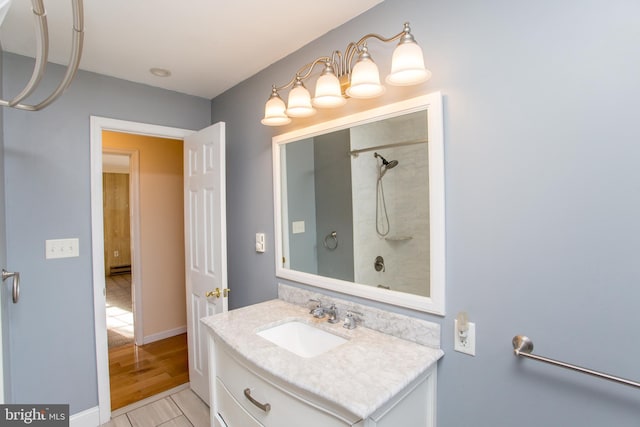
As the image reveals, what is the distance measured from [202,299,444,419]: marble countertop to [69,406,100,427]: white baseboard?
1297 millimetres

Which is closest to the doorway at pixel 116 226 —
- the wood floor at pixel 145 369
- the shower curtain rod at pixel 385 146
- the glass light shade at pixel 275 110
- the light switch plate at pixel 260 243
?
the wood floor at pixel 145 369

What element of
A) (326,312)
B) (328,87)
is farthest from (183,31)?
(326,312)

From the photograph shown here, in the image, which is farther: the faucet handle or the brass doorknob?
the brass doorknob

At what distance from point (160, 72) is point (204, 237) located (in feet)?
3.89

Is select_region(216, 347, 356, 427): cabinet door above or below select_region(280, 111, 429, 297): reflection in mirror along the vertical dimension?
below

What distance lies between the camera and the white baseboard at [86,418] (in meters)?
1.96

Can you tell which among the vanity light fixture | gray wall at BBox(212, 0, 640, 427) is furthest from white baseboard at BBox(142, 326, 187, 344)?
gray wall at BBox(212, 0, 640, 427)

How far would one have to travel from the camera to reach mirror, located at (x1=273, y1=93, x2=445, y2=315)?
124 cm

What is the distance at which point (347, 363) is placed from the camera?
110cm

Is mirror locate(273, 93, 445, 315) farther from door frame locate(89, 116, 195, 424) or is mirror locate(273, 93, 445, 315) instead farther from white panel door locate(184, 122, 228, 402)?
door frame locate(89, 116, 195, 424)

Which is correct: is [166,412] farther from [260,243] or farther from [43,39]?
[43,39]

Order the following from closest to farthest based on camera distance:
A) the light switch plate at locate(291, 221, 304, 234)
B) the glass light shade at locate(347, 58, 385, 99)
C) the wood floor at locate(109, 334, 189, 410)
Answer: the glass light shade at locate(347, 58, 385, 99) → the light switch plate at locate(291, 221, 304, 234) → the wood floor at locate(109, 334, 189, 410)

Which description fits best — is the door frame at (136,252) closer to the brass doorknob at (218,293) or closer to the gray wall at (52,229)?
the gray wall at (52,229)

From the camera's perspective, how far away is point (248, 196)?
2227 millimetres
